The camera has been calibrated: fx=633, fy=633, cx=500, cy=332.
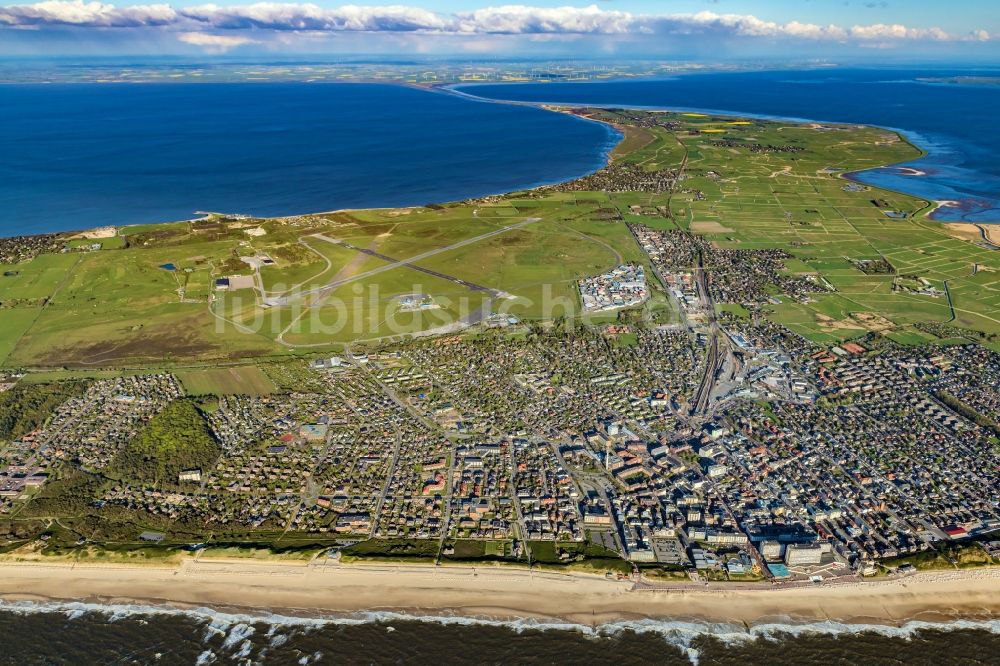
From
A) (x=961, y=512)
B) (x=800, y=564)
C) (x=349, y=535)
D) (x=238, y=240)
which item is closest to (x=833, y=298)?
(x=961, y=512)

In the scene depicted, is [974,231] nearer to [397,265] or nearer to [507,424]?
[397,265]

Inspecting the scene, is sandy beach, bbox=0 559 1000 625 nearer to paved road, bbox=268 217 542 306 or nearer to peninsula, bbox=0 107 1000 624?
peninsula, bbox=0 107 1000 624

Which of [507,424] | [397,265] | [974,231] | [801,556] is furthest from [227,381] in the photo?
[974,231]

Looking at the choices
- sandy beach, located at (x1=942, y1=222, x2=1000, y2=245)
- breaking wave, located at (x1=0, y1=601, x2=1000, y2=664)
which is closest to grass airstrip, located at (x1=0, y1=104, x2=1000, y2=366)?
sandy beach, located at (x1=942, y1=222, x2=1000, y2=245)

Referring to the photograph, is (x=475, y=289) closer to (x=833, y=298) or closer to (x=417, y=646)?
(x=833, y=298)

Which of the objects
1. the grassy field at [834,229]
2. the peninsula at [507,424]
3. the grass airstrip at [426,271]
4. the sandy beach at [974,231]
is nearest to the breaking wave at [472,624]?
the peninsula at [507,424]
